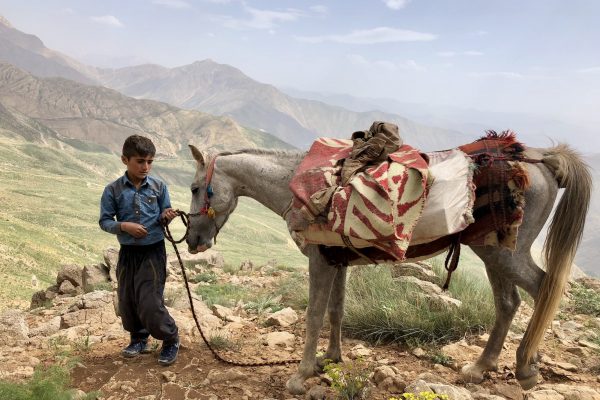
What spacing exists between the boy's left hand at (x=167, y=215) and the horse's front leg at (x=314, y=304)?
1232 mm

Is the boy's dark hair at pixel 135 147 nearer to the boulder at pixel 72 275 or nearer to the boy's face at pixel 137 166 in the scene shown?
the boy's face at pixel 137 166

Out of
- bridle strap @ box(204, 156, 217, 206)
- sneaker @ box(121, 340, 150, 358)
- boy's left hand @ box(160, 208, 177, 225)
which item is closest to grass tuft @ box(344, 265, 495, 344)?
sneaker @ box(121, 340, 150, 358)

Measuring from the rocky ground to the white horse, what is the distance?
0.97 feet

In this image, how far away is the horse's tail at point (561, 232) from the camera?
320 centimetres

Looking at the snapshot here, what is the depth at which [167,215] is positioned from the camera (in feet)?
11.7

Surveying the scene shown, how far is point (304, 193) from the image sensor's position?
3.03m

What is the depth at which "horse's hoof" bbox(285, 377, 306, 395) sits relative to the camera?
339 cm

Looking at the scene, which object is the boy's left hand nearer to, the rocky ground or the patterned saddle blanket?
the patterned saddle blanket

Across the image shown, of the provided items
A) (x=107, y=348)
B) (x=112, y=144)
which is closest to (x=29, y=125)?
(x=112, y=144)

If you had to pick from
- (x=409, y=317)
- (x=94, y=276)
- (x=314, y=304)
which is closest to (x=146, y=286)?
(x=314, y=304)

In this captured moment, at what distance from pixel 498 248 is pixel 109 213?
3.23 meters

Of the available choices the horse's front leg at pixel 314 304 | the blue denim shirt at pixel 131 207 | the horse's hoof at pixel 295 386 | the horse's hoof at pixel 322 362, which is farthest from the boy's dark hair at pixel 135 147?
the horse's hoof at pixel 322 362

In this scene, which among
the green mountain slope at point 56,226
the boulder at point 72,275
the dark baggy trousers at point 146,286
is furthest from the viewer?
the green mountain slope at point 56,226

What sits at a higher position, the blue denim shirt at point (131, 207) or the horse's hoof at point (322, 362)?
the blue denim shirt at point (131, 207)
